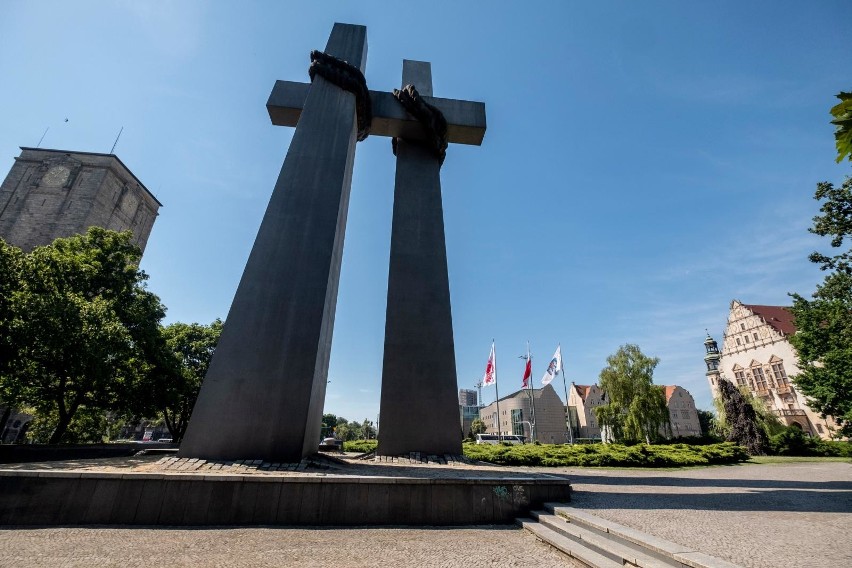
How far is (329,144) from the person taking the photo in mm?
11945

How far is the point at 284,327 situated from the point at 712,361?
7587 cm

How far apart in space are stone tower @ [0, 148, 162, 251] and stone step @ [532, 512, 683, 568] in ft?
183

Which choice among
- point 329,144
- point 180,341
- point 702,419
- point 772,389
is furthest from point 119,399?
point 702,419

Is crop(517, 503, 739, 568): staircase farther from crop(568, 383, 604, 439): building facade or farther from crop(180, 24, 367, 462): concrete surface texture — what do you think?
crop(568, 383, 604, 439): building facade

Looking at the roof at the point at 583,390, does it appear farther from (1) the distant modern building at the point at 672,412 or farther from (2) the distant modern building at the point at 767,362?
(2) the distant modern building at the point at 767,362

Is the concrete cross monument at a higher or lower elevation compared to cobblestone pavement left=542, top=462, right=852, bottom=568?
higher

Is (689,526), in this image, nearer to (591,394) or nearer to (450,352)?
(450,352)

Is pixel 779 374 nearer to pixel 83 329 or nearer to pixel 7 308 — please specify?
pixel 83 329

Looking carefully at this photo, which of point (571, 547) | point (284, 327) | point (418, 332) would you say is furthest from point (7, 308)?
point (571, 547)

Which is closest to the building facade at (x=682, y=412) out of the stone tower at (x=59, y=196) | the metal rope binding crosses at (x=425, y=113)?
the metal rope binding crosses at (x=425, y=113)

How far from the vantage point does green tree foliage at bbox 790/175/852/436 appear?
19.4 meters

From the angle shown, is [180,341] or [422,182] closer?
[422,182]

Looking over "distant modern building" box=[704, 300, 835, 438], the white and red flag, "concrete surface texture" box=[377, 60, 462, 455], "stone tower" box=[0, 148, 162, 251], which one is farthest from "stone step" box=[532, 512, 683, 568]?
"stone tower" box=[0, 148, 162, 251]

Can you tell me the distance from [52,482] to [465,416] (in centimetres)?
9015
